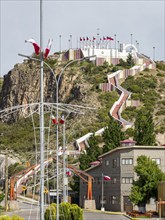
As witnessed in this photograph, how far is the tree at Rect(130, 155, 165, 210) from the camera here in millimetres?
72188

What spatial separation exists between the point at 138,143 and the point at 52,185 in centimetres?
1850

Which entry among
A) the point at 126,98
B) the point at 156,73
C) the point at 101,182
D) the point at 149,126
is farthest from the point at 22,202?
the point at 156,73

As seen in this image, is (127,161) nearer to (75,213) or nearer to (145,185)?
(145,185)

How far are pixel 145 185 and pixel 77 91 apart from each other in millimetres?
88798

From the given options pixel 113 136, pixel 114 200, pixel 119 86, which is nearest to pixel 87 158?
pixel 113 136

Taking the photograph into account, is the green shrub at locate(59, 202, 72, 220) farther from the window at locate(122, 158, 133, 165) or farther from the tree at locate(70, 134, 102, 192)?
the tree at locate(70, 134, 102, 192)

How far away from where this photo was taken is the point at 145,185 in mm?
72562

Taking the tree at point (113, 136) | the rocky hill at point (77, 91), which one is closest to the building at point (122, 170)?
the tree at point (113, 136)

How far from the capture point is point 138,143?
94375mm

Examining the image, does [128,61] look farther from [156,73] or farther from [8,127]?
[8,127]

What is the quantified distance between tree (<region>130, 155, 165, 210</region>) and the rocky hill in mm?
55229

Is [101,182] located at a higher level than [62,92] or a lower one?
lower

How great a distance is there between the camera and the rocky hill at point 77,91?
143500mm

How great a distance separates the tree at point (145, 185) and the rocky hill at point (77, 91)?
5523 cm
